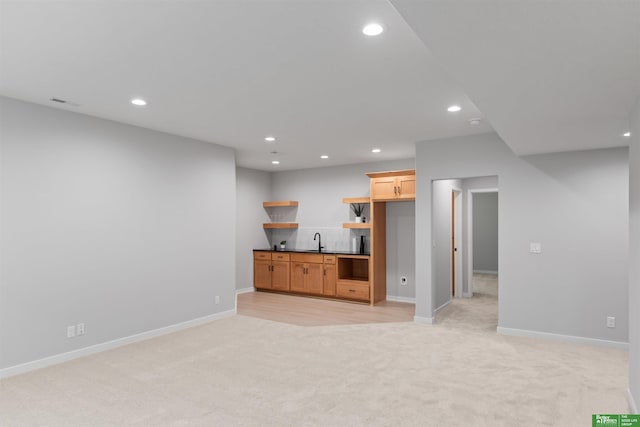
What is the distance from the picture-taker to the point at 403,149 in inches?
249

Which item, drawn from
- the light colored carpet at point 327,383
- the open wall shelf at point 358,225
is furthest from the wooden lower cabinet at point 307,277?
the light colored carpet at point 327,383

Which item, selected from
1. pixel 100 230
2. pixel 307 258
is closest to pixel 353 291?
pixel 307 258

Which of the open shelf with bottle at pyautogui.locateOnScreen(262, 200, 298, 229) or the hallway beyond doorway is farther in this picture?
the open shelf with bottle at pyautogui.locateOnScreen(262, 200, 298, 229)

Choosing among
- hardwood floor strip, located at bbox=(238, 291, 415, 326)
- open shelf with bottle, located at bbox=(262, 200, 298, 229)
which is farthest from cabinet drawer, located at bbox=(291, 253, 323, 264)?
open shelf with bottle, located at bbox=(262, 200, 298, 229)

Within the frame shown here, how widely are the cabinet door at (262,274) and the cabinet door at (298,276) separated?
0.61 m

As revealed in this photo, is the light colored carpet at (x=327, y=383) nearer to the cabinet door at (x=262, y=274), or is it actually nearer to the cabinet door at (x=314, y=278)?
the cabinet door at (x=314, y=278)

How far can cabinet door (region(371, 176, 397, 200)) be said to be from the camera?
22.1 ft

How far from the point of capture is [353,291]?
7.14 m

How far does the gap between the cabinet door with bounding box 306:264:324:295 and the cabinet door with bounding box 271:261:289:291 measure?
512 mm

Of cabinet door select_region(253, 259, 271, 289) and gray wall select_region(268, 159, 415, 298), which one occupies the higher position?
gray wall select_region(268, 159, 415, 298)

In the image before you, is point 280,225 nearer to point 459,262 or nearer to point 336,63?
point 459,262

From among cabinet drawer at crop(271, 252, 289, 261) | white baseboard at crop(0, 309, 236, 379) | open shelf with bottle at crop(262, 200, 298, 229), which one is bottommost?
white baseboard at crop(0, 309, 236, 379)

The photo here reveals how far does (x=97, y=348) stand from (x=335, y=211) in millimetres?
4859

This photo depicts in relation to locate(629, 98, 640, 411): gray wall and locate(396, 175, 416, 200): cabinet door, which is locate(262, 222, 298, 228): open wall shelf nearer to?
locate(396, 175, 416, 200): cabinet door
